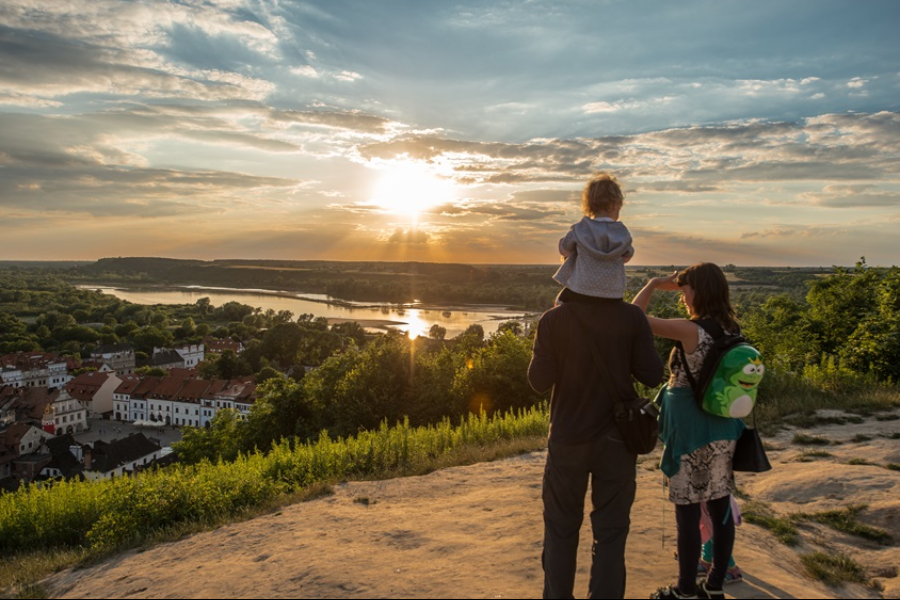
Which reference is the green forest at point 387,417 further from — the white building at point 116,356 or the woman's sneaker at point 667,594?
the white building at point 116,356

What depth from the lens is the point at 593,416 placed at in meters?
2.95

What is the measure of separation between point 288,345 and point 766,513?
63.3 metres

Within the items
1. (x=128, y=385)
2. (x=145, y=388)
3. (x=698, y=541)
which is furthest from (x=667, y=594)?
(x=128, y=385)

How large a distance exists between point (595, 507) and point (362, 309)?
106932mm

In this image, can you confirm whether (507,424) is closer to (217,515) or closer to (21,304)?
(217,515)

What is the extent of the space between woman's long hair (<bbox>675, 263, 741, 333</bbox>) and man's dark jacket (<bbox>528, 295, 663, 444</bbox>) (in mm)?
578

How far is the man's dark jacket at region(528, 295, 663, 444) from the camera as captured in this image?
2938 mm

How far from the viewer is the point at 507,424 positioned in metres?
9.34

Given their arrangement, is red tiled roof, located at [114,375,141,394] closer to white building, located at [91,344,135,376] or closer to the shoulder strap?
white building, located at [91,344,135,376]

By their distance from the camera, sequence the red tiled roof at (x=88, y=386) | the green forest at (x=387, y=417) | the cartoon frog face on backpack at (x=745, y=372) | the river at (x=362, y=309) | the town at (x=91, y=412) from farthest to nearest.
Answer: the river at (x=362, y=309) < the red tiled roof at (x=88, y=386) < the town at (x=91, y=412) < the green forest at (x=387, y=417) < the cartoon frog face on backpack at (x=745, y=372)

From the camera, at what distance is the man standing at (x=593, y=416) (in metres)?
2.94

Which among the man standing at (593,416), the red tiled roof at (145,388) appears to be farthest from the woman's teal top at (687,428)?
the red tiled roof at (145,388)

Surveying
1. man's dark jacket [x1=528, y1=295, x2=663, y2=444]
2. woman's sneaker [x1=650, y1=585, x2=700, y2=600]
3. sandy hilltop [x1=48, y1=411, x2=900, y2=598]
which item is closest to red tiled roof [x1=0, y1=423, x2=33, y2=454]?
sandy hilltop [x1=48, y1=411, x2=900, y2=598]

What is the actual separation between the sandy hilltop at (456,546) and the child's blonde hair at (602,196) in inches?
92.8
